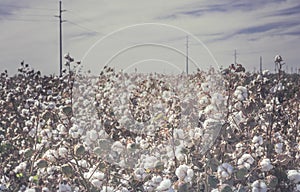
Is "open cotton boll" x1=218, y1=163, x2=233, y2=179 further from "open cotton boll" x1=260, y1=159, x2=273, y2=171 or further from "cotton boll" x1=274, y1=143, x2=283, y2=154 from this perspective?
"cotton boll" x1=274, y1=143, x2=283, y2=154

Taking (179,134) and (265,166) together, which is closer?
(265,166)

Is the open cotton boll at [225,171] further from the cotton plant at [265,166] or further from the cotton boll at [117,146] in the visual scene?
the cotton boll at [117,146]

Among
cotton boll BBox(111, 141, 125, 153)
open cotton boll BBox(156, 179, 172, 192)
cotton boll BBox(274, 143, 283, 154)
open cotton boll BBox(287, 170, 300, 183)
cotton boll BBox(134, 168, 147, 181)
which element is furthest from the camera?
cotton boll BBox(274, 143, 283, 154)

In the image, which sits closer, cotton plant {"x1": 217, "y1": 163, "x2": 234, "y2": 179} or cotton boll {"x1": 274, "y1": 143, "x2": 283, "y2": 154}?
cotton plant {"x1": 217, "y1": 163, "x2": 234, "y2": 179}

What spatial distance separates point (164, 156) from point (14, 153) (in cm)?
154

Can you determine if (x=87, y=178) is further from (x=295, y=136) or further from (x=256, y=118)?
(x=295, y=136)

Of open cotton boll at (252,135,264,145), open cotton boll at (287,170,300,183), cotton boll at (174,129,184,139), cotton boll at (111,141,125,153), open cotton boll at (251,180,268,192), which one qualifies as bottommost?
open cotton boll at (251,180,268,192)

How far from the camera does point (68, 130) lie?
3180 mm

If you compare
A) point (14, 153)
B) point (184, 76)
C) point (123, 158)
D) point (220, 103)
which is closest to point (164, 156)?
point (123, 158)

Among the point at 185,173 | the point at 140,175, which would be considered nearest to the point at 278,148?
the point at 185,173

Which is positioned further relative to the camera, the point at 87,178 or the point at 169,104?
the point at 169,104

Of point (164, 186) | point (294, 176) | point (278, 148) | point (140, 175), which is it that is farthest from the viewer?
point (278, 148)

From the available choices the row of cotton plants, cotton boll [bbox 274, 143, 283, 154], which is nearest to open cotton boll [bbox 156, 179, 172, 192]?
the row of cotton plants

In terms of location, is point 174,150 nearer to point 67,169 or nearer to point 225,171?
point 225,171
